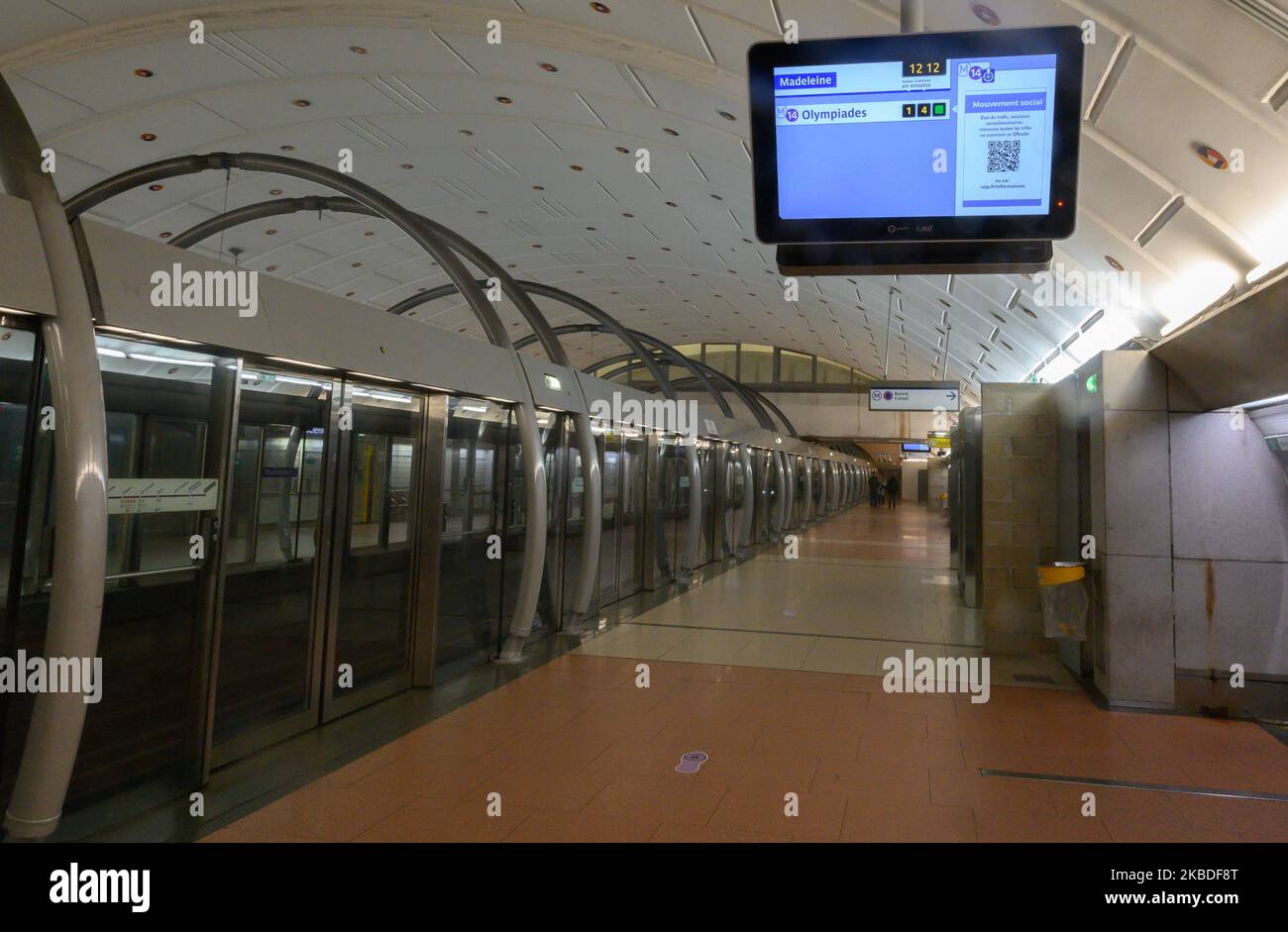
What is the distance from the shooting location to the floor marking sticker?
190 inches

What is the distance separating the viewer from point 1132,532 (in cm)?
648

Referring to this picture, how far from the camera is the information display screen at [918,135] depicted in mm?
3176

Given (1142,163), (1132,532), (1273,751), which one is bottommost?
(1273,751)

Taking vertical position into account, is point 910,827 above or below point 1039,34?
below

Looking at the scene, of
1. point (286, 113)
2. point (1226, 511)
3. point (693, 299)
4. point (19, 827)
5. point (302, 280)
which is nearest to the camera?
point (19, 827)

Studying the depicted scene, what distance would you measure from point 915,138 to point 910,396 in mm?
17969

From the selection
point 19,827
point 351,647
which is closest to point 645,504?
point 351,647

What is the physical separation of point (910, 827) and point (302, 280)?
819 inches

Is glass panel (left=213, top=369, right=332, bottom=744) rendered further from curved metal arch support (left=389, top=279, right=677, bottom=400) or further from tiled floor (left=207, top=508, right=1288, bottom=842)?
curved metal arch support (left=389, top=279, right=677, bottom=400)

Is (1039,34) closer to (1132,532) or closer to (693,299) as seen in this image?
(1132,532)

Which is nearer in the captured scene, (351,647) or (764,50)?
(764,50)

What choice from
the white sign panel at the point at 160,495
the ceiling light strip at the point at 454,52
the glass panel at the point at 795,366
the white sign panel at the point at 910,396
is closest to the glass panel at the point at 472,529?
the white sign panel at the point at 160,495

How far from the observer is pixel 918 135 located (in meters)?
3.28

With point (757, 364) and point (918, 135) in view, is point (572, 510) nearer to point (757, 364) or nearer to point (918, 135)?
point (918, 135)
